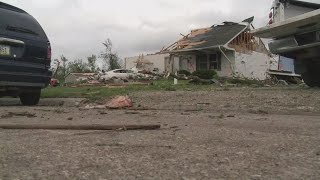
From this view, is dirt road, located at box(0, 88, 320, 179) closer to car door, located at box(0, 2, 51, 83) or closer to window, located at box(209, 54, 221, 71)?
car door, located at box(0, 2, 51, 83)

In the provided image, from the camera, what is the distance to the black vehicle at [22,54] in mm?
7859

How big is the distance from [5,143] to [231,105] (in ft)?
14.4

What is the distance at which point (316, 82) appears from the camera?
934cm

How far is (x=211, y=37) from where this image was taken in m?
37.6

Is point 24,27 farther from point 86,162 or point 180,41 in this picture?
point 180,41

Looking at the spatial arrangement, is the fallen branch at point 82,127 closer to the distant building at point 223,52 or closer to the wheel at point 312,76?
the wheel at point 312,76

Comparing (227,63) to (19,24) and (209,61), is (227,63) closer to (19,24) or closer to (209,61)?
(209,61)

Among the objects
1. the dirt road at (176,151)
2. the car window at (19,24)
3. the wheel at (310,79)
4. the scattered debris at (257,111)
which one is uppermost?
the car window at (19,24)

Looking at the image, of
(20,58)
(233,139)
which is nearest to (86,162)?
(233,139)

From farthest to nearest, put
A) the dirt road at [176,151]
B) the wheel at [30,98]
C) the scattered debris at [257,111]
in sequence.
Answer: the wheel at [30,98], the scattered debris at [257,111], the dirt road at [176,151]

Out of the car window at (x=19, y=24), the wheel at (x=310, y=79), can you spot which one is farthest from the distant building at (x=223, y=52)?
the car window at (x=19, y=24)

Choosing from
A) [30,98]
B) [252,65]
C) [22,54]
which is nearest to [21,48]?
[22,54]

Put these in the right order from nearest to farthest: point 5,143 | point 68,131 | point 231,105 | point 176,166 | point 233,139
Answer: point 176,166, point 5,143, point 233,139, point 68,131, point 231,105

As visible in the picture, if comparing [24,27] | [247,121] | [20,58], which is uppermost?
[24,27]
